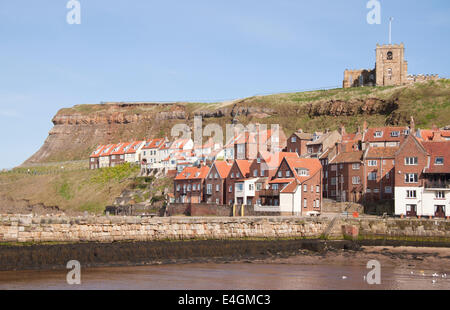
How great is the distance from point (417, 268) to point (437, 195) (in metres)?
21.9

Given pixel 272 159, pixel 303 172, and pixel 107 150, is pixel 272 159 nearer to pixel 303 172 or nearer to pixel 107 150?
pixel 303 172

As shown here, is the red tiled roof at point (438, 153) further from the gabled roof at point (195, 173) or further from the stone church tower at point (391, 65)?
the stone church tower at point (391, 65)

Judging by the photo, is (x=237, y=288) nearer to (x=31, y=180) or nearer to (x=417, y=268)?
(x=417, y=268)

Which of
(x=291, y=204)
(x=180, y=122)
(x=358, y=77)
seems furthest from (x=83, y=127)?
(x=291, y=204)

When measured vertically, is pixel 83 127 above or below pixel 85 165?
above

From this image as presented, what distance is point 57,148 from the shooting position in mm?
197500

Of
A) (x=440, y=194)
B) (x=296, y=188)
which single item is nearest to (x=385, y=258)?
(x=440, y=194)

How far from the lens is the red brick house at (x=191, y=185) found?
8762 cm

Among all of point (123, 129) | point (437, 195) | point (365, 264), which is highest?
point (123, 129)

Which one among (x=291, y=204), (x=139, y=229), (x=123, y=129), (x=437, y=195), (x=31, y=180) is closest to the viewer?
(x=139, y=229)

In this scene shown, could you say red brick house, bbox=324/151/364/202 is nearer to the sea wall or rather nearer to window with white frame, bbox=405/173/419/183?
window with white frame, bbox=405/173/419/183

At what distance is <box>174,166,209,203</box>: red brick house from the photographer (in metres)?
87.6

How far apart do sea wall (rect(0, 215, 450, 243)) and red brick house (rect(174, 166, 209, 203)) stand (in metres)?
30.8

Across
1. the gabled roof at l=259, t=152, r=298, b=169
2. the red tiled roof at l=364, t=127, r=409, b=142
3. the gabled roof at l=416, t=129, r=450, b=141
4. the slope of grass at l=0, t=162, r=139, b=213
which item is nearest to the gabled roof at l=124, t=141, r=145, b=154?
the slope of grass at l=0, t=162, r=139, b=213
